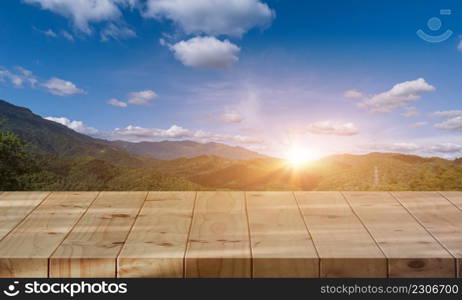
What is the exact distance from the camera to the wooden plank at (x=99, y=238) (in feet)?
3.79

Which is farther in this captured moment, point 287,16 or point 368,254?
point 287,16

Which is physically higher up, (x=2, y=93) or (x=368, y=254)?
(x=2, y=93)

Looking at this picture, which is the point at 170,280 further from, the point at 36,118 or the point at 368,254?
the point at 36,118

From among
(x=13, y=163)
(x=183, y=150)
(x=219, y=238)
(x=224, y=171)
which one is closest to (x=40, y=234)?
(x=219, y=238)

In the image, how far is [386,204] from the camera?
1.73 metres

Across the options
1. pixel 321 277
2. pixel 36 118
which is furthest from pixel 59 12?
pixel 36 118

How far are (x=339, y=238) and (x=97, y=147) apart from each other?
17188mm

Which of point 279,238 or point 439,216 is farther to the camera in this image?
point 439,216

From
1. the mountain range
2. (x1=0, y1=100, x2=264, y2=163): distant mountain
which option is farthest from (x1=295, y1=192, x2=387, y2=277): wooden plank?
(x1=0, y1=100, x2=264, y2=163): distant mountain

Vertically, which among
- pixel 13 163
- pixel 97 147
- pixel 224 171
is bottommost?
pixel 224 171

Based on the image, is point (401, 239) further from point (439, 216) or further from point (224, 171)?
point (224, 171)

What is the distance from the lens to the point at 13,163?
7.70 meters

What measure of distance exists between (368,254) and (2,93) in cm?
904

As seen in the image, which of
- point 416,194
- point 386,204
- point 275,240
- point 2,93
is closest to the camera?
point 275,240
